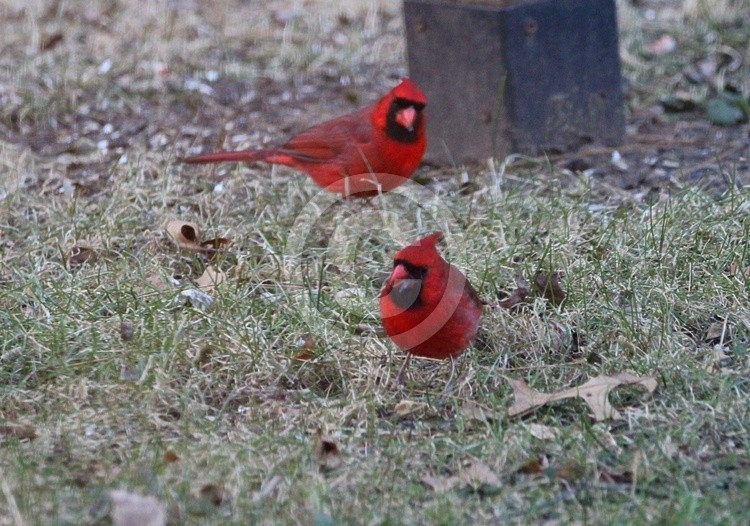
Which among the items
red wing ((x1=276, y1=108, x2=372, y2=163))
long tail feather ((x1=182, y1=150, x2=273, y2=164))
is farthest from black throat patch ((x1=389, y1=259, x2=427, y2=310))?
long tail feather ((x1=182, y1=150, x2=273, y2=164))

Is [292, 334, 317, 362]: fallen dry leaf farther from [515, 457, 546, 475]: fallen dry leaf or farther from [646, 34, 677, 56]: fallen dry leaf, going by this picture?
[646, 34, 677, 56]: fallen dry leaf

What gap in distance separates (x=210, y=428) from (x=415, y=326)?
0.60 meters

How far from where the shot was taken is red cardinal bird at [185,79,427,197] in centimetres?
442

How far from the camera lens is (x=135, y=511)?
2.38 metres

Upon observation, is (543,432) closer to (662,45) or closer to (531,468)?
(531,468)

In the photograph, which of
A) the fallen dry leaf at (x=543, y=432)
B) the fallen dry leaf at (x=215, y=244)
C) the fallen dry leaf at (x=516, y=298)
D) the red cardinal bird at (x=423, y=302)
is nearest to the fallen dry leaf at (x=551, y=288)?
the fallen dry leaf at (x=516, y=298)

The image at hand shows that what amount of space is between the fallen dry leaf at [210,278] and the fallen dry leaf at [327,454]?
3.14 ft

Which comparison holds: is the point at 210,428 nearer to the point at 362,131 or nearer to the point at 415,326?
the point at 415,326

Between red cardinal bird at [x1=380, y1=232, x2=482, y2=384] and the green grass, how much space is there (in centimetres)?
14

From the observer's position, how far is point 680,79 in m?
5.78

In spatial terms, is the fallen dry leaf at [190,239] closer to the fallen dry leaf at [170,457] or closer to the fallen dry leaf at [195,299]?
the fallen dry leaf at [195,299]

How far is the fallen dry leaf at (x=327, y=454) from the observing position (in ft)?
8.95

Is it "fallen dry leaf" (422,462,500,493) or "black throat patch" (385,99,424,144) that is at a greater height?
"black throat patch" (385,99,424,144)

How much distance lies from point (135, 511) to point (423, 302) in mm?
1017
